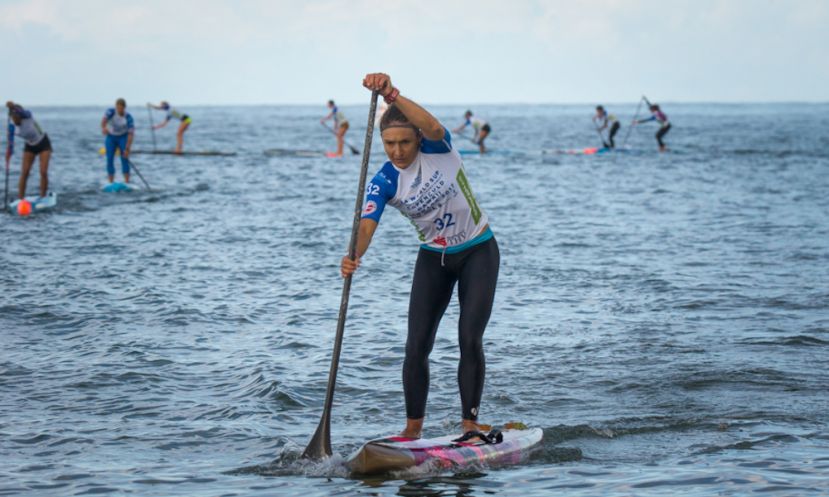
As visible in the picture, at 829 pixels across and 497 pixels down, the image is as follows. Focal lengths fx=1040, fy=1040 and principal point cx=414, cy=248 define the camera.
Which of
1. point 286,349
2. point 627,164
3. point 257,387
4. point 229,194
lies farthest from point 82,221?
point 627,164

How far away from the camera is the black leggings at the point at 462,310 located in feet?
21.9

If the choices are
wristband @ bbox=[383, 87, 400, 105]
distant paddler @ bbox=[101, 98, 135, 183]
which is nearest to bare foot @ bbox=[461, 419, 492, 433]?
wristband @ bbox=[383, 87, 400, 105]

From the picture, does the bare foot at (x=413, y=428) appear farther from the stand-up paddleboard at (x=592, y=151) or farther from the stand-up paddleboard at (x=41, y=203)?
the stand-up paddleboard at (x=592, y=151)

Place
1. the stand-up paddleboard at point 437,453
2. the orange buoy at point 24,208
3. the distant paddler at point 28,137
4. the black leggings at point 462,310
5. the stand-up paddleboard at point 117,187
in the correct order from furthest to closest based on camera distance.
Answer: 1. the stand-up paddleboard at point 117,187
2. the orange buoy at point 24,208
3. the distant paddler at point 28,137
4. the black leggings at point 462,310
5. the stand-up paddleboard at point 437,453

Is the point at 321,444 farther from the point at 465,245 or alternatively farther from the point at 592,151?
the point at 592,151

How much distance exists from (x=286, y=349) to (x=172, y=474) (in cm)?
377

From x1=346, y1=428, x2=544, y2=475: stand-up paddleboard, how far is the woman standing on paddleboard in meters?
0.32

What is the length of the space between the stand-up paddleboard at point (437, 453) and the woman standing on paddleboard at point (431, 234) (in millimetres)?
320

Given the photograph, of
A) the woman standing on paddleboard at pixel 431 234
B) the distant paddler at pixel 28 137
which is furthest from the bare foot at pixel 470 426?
the distant paddler at pixel 28 137

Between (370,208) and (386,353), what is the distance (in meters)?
3.83

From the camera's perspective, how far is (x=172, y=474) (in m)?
6.46

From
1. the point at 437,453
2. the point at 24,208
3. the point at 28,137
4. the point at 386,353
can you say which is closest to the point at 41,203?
the point at 24,208

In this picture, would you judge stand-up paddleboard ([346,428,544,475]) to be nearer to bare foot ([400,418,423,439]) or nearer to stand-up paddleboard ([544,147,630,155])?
bare foot ([400,418,423,439])

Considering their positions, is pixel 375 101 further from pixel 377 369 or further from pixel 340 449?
pixel 377 369
